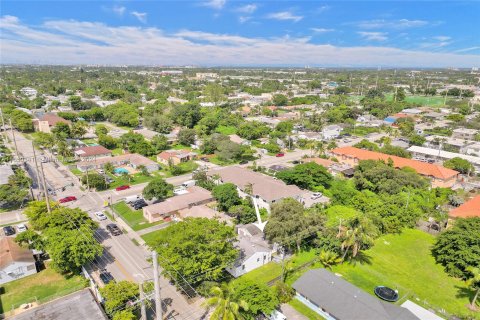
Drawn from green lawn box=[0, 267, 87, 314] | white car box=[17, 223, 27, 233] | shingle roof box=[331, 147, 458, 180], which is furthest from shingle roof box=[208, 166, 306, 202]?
white car box=[17, 223, 27, 233]

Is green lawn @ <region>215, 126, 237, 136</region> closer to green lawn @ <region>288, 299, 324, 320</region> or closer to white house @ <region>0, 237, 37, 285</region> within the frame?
white house @ <region>0, 237, 37, 285</region>

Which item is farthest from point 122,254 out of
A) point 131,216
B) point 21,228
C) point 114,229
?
point 21,228

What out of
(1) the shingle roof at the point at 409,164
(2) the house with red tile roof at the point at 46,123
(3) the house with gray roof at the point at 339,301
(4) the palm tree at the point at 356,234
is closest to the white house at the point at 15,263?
(3) the house with gray roof at the point at 339,301

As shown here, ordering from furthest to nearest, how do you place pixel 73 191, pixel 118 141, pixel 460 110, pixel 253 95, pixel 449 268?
pixel 253 95 → pixel 460 110 → pixel 118 141 → pixel 73 191 → pixel 449 268

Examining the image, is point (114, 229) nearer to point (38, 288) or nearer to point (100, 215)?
point (100, 215)

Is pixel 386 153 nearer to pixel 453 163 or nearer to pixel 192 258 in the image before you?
pixel 453 163

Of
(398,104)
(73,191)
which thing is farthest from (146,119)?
(398,104)
